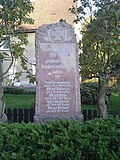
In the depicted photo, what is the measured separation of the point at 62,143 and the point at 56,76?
2689 mm

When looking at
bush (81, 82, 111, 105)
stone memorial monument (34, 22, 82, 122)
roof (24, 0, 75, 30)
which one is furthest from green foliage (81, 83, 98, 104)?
roof (24, 0, 75, 30)

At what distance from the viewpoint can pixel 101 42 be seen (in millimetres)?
8305

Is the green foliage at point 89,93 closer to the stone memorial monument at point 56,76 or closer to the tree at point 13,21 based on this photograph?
the tree at point 13,21

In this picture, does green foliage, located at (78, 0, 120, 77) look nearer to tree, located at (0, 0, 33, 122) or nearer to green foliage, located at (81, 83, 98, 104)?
tree, located at (0, 0, 33, 122)

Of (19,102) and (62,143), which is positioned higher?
(19,102)

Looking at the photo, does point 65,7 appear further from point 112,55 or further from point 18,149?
point 18,149

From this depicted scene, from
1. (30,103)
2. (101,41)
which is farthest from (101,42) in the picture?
(30,103)

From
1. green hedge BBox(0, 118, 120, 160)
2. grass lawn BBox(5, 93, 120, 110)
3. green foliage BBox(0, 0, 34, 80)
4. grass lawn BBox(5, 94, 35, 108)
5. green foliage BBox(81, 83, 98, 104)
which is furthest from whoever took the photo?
green foliage BBox(81, 83, 98, 104)

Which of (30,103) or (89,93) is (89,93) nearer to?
(89,93)

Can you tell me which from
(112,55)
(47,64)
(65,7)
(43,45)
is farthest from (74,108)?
(65,7)

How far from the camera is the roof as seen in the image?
27823mm

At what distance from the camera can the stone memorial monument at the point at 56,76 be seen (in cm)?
682

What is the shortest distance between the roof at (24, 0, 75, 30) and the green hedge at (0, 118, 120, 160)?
75.1 ft

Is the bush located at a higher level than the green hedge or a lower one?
higher
